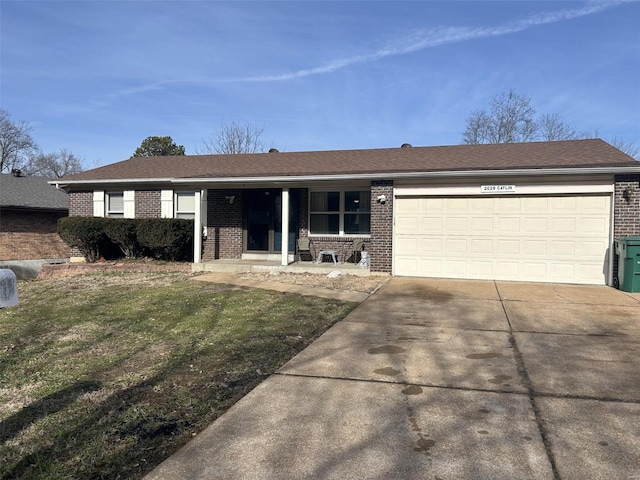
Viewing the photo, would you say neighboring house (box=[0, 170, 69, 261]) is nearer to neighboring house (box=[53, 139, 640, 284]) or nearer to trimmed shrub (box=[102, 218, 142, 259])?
neighboring house (box=[53, 139, 640, 284])

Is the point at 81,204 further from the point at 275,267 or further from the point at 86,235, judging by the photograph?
the point at 275,267

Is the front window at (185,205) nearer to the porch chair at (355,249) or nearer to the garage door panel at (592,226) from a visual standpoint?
the porch chair at (355,249)

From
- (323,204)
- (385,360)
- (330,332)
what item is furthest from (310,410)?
(323,204)

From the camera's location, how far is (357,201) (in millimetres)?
13555

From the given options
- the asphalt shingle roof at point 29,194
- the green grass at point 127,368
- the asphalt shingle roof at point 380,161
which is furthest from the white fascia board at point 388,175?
the asphalt shingle roof at point 29,194

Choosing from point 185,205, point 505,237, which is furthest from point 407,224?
point 185,205

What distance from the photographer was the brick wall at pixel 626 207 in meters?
10.1

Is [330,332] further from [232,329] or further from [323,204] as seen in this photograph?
[323,204]

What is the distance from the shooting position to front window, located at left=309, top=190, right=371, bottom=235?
44.2ft

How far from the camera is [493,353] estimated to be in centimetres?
520

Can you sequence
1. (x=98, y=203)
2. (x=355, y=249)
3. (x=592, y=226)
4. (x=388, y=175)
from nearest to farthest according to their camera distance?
(x=592, y=226)
(x=388, y=175)
(x=355, y=249)
(x=98, y=203)

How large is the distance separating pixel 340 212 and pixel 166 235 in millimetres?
5221

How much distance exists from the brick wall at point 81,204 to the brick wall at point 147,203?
1.89 metres

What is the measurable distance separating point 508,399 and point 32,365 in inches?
183
